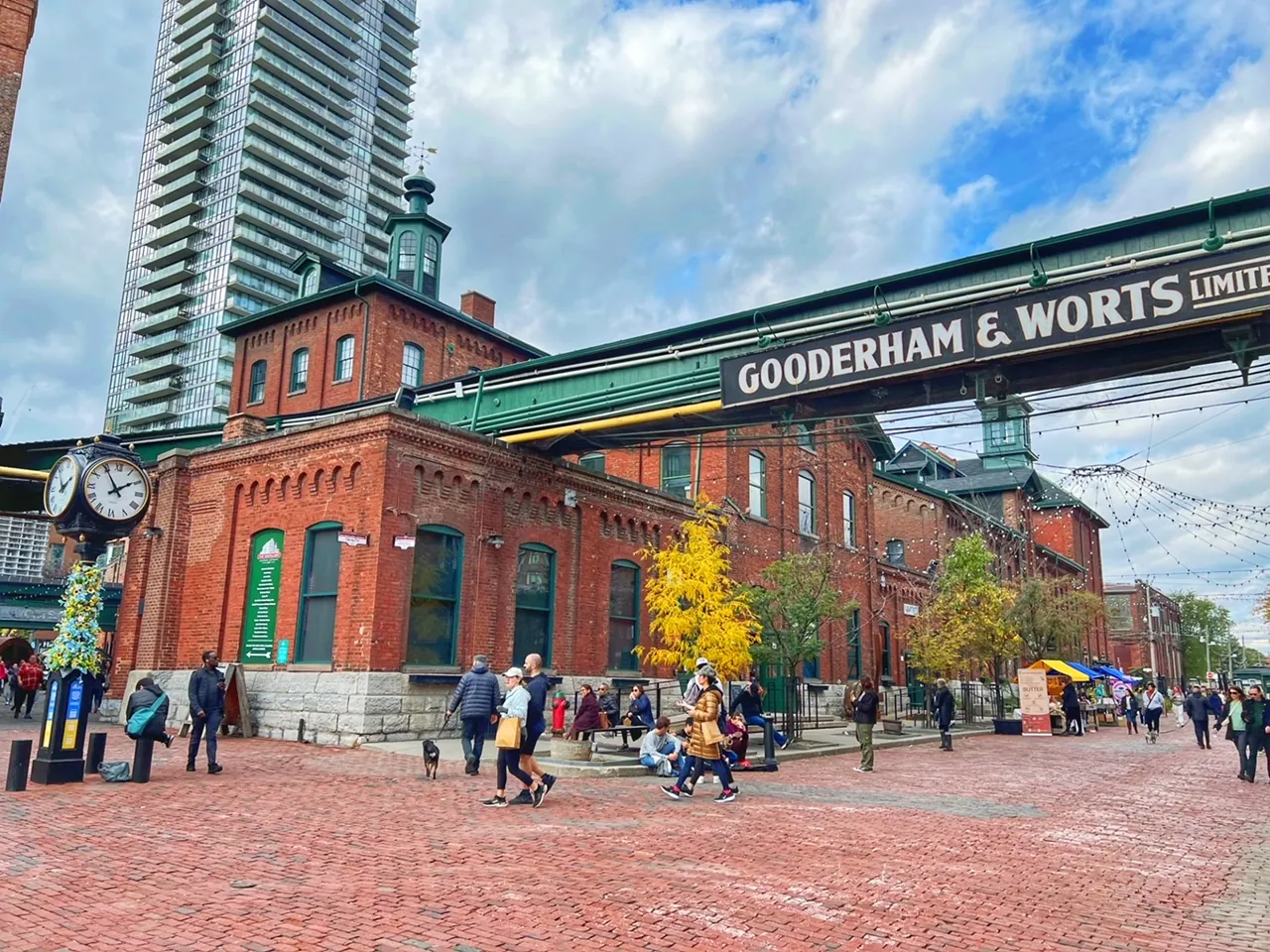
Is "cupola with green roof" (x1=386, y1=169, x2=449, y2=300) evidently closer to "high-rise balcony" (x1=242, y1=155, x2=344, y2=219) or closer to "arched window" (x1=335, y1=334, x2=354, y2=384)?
"arched window" (x1=335, y1=334, x2=354, y2=384)

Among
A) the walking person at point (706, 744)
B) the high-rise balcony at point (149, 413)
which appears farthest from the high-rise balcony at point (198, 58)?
the walking person at point (706, 744)

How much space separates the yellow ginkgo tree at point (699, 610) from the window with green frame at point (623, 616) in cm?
62

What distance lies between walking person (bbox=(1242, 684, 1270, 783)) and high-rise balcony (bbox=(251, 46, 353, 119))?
107 m

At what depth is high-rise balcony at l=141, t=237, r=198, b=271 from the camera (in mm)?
96144

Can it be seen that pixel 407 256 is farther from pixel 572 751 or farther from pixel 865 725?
pixel 865 725

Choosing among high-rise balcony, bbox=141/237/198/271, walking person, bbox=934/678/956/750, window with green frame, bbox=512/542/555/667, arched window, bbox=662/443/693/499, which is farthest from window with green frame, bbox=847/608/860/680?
high-rise balcony, bbox=141/237/198/271

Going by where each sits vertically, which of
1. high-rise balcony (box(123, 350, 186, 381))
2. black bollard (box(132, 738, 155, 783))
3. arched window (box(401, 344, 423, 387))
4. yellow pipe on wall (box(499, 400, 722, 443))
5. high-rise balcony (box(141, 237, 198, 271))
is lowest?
black bollard (box(132, 738, 155, 783))

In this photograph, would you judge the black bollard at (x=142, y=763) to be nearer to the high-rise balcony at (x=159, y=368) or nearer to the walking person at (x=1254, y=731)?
the walking person at (x=1254, y=731)

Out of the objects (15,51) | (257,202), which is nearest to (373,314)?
(15,51)

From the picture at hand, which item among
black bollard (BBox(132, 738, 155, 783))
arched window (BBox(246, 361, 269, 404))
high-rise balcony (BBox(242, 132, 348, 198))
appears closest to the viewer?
black bollard (BBox(132, 738, 155, 783))

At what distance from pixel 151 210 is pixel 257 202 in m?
17.9

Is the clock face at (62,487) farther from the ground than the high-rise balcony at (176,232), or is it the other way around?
the high-rise balcony at (176,232)

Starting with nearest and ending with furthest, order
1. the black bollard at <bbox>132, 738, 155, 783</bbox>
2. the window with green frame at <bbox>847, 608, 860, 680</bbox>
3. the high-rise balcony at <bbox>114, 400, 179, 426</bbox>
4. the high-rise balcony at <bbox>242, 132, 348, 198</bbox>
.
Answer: the black bollard at <bbox>132, 738, 155, 783</bbox> → the window with green frame at <bbox>847, 608, 860, 680</bbox> → the high-rise balcony at <bbox>114, 400, 179, 426</bbox> → the high-rise balcony at <bbox>242, 132, 348, 198</bbox>

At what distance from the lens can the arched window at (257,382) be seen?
3762cm
